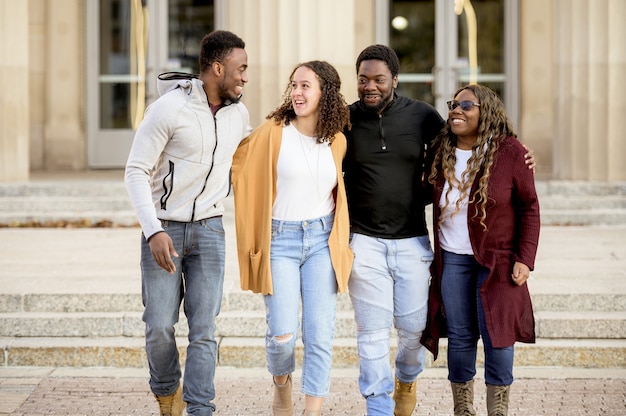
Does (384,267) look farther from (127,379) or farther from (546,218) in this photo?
(546,218)

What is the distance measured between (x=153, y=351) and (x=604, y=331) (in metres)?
3.32

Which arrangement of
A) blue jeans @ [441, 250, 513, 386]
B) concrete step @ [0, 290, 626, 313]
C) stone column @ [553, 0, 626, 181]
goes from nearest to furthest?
blue jeans @ [441, 250, 513, 386] → concrete step @ [0, 290, 626, 313] → stone column @ [553, 0, 626, 181]

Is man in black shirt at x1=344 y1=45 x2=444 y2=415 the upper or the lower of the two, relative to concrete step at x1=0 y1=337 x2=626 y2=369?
upper

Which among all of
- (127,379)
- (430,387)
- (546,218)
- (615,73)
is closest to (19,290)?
(127,379)

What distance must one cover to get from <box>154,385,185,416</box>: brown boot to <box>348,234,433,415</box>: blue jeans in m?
0.93

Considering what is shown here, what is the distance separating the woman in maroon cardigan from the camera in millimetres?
4820

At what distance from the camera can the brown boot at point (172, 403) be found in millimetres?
4926

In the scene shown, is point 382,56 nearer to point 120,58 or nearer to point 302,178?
point 302,178

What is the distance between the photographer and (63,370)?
636cm

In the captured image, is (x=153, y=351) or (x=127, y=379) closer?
(x=153, y=351)

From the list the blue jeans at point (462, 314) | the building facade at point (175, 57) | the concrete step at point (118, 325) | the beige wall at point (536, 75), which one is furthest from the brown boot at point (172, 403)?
the beige wall at point (536, 75)

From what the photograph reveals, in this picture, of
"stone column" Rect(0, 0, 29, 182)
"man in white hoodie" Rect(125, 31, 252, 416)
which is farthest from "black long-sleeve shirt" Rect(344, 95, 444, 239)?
"stone column" Rect(0, 0, 29, 182)

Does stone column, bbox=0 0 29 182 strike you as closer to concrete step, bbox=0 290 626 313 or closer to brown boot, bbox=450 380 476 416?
concrete step, bbox=0 290 626 313

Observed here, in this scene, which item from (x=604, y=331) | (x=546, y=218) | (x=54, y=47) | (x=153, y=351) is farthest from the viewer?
(x=54, y=47)
